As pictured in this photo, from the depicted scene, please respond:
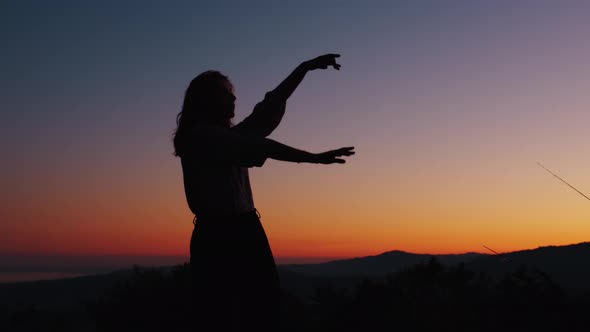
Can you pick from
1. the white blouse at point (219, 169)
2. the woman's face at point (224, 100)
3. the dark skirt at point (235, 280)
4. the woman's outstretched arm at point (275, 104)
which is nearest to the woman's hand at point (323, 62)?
the woman's outstretched arm at point (275, 104)

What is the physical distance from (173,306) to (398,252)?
237ft

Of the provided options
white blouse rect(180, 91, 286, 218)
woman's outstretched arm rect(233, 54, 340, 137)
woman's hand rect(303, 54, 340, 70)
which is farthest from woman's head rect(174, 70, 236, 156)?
woman's hand rect(303, 54, 340, 70)

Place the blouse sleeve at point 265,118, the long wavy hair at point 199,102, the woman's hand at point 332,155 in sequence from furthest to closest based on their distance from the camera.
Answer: the blouse sleeve at point 265,118, the long wavy hair at point 199,102, the woman's hand at point 332,155

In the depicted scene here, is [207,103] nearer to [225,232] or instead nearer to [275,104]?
[275,104]

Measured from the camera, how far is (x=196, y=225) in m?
3.71

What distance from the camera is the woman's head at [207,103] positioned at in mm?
3717

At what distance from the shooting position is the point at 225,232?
3.58 m

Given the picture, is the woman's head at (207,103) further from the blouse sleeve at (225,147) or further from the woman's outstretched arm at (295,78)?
the woman's outstretched arm at (295,78)

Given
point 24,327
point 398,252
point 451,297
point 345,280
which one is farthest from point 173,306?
point 398,252

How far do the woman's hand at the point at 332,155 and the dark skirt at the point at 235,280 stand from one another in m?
0.55

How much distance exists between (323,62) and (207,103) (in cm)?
82

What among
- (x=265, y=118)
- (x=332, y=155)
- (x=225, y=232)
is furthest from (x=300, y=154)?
(x=265, y=118)

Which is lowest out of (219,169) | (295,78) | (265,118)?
(219,169)

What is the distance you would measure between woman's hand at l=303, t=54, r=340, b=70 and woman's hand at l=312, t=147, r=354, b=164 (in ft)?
3.18
